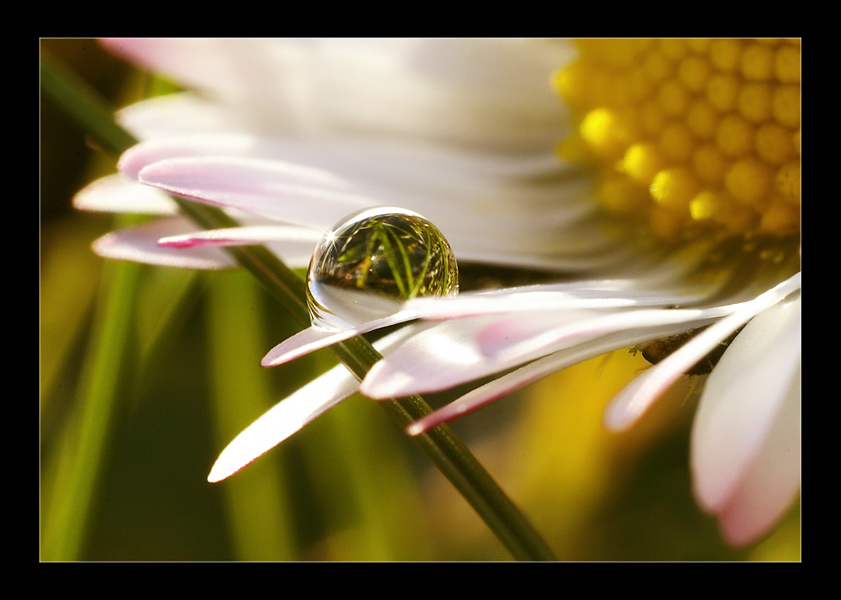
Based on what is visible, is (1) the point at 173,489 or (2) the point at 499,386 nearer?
(2) the point at 499,386

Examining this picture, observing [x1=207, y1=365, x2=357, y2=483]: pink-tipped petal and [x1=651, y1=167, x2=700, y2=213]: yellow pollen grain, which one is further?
[x1=651, y1=167, x2=700, y2=213]: yellow pollen grain

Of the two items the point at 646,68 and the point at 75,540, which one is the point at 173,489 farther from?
the point at 646,68

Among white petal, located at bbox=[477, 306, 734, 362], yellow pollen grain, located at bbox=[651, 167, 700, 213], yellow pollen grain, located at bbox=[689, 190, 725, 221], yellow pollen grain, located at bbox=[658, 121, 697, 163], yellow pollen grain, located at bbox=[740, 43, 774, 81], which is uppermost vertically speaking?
yellow pollen grain, located at bbox=[740, 43, 774, 81]

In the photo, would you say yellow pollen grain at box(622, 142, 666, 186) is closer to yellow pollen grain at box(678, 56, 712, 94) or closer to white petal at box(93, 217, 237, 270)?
yellow pollen grain at box(678, 56, 712, 94)

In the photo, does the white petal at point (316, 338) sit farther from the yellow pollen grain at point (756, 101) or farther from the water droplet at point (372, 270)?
the yellow pollen grain at point (756, 101)

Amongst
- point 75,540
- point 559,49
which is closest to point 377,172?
point 559,49

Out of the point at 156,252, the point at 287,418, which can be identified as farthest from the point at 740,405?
the point at 156,252

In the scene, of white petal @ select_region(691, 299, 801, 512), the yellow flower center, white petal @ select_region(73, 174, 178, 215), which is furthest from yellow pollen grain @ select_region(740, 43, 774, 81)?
white petal @ select_region(73, 174, 178, 215)
